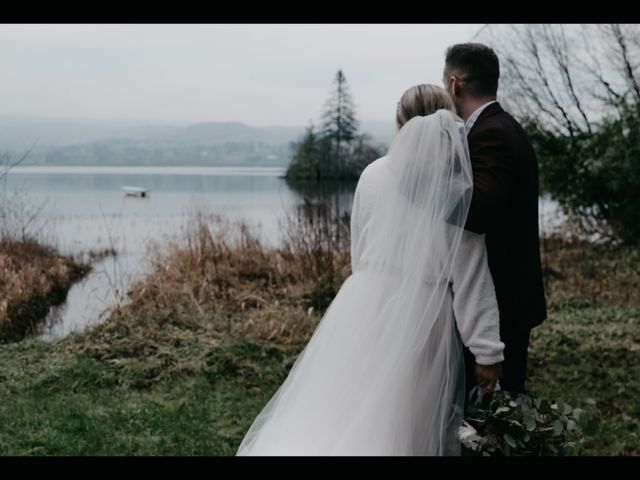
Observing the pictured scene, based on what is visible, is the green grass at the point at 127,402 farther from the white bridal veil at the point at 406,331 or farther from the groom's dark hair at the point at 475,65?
the groom's dark hair at the point at 475,65

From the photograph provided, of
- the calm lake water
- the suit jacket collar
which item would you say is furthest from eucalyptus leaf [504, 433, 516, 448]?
the calm lake water

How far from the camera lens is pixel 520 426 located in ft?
10.3

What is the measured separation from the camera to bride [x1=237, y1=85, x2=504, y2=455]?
3291 mm

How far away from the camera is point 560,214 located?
15.1 metres

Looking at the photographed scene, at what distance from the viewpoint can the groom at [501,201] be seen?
3.28 m

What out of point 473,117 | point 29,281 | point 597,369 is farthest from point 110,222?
point 473,117

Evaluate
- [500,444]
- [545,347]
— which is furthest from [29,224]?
[500,444]

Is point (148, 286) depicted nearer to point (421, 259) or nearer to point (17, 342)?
point (17, 342)

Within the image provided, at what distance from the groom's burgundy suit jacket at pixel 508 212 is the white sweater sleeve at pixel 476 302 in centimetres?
7

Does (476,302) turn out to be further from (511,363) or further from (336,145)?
(336,145)

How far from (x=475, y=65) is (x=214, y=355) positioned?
501cm

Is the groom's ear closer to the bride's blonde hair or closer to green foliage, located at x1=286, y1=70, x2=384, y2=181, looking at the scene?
the bride's blonde hair

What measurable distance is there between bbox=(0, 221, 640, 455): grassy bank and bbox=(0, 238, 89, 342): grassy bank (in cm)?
86

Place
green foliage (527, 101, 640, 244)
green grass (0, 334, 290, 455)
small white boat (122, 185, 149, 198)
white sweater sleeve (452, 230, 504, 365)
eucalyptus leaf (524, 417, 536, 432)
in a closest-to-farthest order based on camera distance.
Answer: eucalyptus leaf (524, 417, 536, 432) → white sweater sleeve (452, 230, 504, 365) → green grass (0, 334, 290, 455) → green foliage (527, 101, 640, 244) → small white boat (122, 185, 149, 198)
